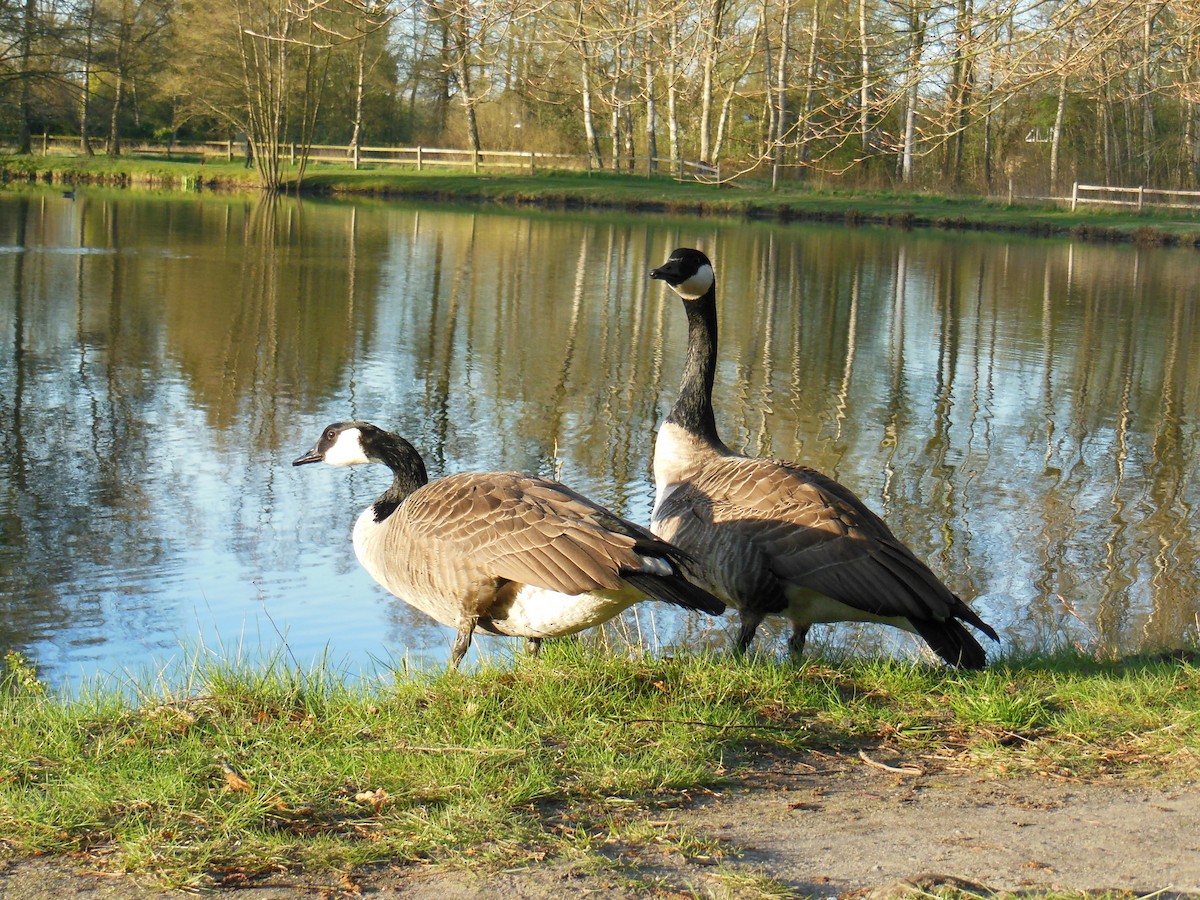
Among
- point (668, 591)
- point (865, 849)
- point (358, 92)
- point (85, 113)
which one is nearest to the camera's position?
point (865, 849)

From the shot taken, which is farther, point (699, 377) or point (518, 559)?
point (699, 377)

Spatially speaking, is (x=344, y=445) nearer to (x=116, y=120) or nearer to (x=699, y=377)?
(x=699, y=377)

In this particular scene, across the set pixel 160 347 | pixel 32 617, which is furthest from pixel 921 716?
pixel 160 347

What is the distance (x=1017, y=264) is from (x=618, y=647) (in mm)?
29850

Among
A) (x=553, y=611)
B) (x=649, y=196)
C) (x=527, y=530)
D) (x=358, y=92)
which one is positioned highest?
(x=358, y=92)

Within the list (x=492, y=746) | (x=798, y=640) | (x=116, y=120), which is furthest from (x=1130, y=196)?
(x=492, y=746)

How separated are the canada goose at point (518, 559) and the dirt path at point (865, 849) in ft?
2.62

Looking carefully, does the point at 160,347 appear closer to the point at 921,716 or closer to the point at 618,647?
the point at 618,647

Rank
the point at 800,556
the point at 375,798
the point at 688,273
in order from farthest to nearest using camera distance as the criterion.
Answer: the point at 688,273, the point at 800,556, the point at 375,798

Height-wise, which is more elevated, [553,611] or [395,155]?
[395,155]

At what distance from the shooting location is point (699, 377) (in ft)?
22.8

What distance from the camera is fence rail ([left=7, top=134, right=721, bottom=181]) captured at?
55781 mm

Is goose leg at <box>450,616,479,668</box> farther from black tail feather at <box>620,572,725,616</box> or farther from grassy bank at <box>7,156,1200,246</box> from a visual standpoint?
grassy bank at <box>7,156,1200,246</box>

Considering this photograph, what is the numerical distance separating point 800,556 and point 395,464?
187cm
